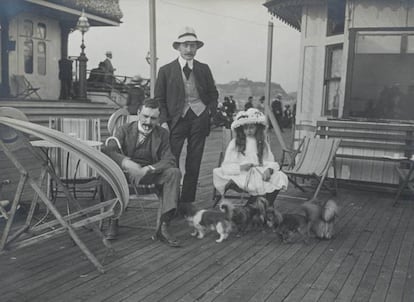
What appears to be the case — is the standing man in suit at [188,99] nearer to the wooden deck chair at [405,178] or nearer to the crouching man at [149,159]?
the crouching man at [149,159]

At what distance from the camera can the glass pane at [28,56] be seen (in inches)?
534

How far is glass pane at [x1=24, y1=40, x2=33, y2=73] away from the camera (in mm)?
13562

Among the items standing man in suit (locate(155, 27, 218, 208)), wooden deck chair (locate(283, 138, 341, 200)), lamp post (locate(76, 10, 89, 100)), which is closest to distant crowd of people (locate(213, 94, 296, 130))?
lamp post (locate(76, 10, 89, 100))

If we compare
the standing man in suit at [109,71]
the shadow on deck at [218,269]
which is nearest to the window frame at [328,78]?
the shadow on deck at [218,269]

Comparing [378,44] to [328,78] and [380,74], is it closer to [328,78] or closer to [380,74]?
[380,74]

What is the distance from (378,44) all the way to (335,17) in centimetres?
122

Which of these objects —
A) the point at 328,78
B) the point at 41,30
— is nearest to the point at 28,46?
the point at 41,30

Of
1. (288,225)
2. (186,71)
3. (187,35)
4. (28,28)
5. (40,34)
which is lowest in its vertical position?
(288,225)

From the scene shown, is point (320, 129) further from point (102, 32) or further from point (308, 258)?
point (102, 32)

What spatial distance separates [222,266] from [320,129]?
3322 millimetres

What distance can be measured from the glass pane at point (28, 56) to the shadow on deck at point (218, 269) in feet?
36.5

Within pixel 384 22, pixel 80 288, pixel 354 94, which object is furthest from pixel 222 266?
pixel 384 22

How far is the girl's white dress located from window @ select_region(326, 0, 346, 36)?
379 cm

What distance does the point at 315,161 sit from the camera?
532cm
